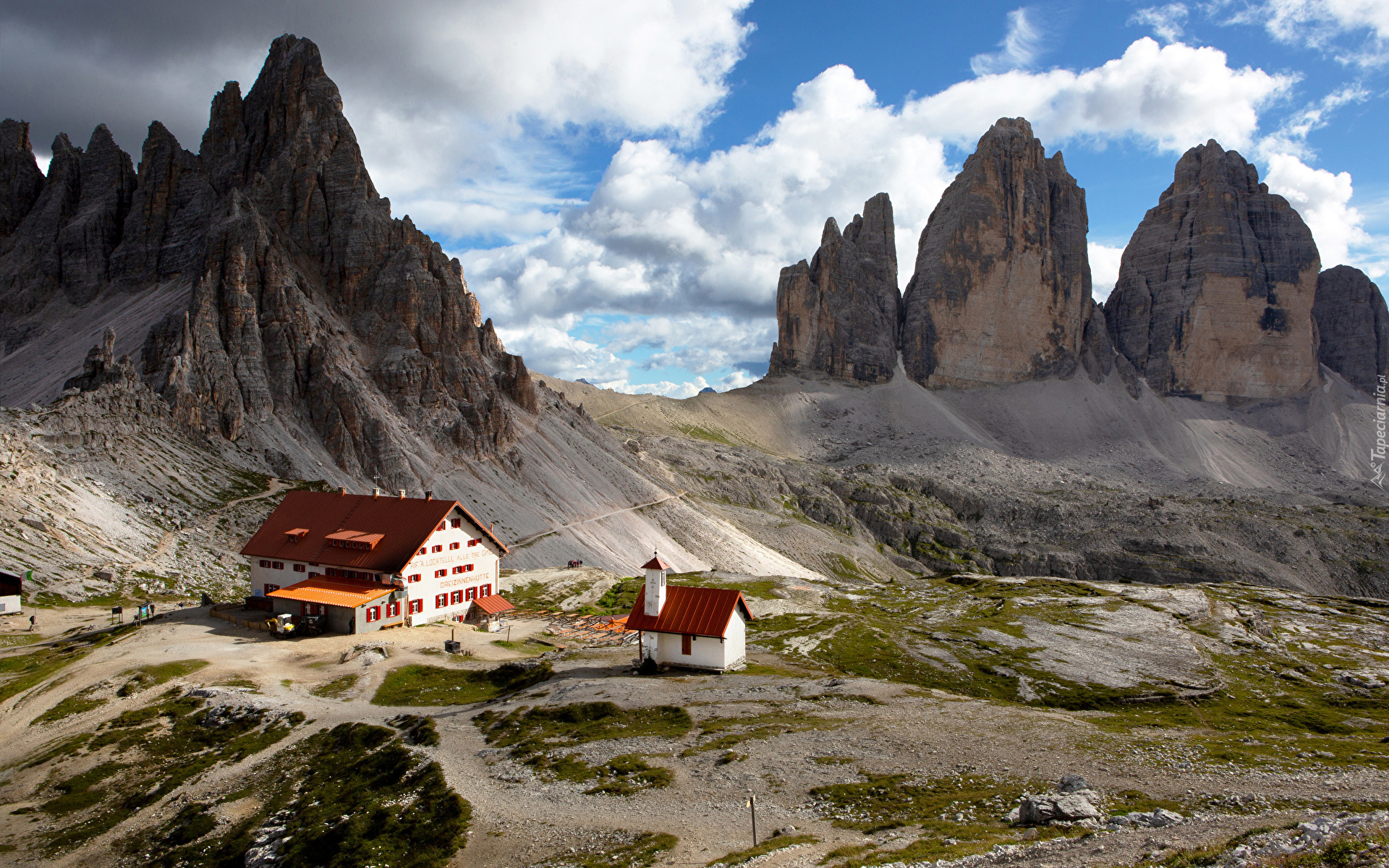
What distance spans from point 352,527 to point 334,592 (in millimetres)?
6946

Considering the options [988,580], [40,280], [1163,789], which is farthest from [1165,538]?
[40,280]

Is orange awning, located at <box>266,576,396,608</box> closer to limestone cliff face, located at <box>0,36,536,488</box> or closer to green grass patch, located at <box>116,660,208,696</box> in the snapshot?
green grass patch, located at <box>116,660,208,696</box>

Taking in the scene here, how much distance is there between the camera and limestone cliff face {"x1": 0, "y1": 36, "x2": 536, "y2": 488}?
365 ft

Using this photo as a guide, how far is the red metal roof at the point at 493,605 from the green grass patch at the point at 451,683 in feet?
50.6

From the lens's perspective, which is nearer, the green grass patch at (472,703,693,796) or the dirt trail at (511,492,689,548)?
the green grass patch at (472,703,693,796)

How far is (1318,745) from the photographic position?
34.9 m

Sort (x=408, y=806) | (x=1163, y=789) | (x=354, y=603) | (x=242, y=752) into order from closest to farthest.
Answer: (x=1163, y=789), (x=408, y=806), (x=242, y=752), (x=354, y=603)

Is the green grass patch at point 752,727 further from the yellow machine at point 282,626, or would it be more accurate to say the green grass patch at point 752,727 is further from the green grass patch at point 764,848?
Answer: the yellow machine at point 282,626

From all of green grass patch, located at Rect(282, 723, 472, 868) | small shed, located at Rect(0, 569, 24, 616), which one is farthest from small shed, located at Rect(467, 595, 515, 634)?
small shed, located at Rect(0, 569, 24, 616)

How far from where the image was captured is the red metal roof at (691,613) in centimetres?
4734

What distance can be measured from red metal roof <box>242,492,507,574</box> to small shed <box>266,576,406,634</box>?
1.61 m

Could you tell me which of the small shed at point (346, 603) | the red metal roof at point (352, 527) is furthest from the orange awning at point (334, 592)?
the red metal roof at point (352, 527)

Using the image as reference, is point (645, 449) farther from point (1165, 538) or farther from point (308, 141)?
point (1165, 538)

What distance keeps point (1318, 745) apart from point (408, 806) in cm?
3839
